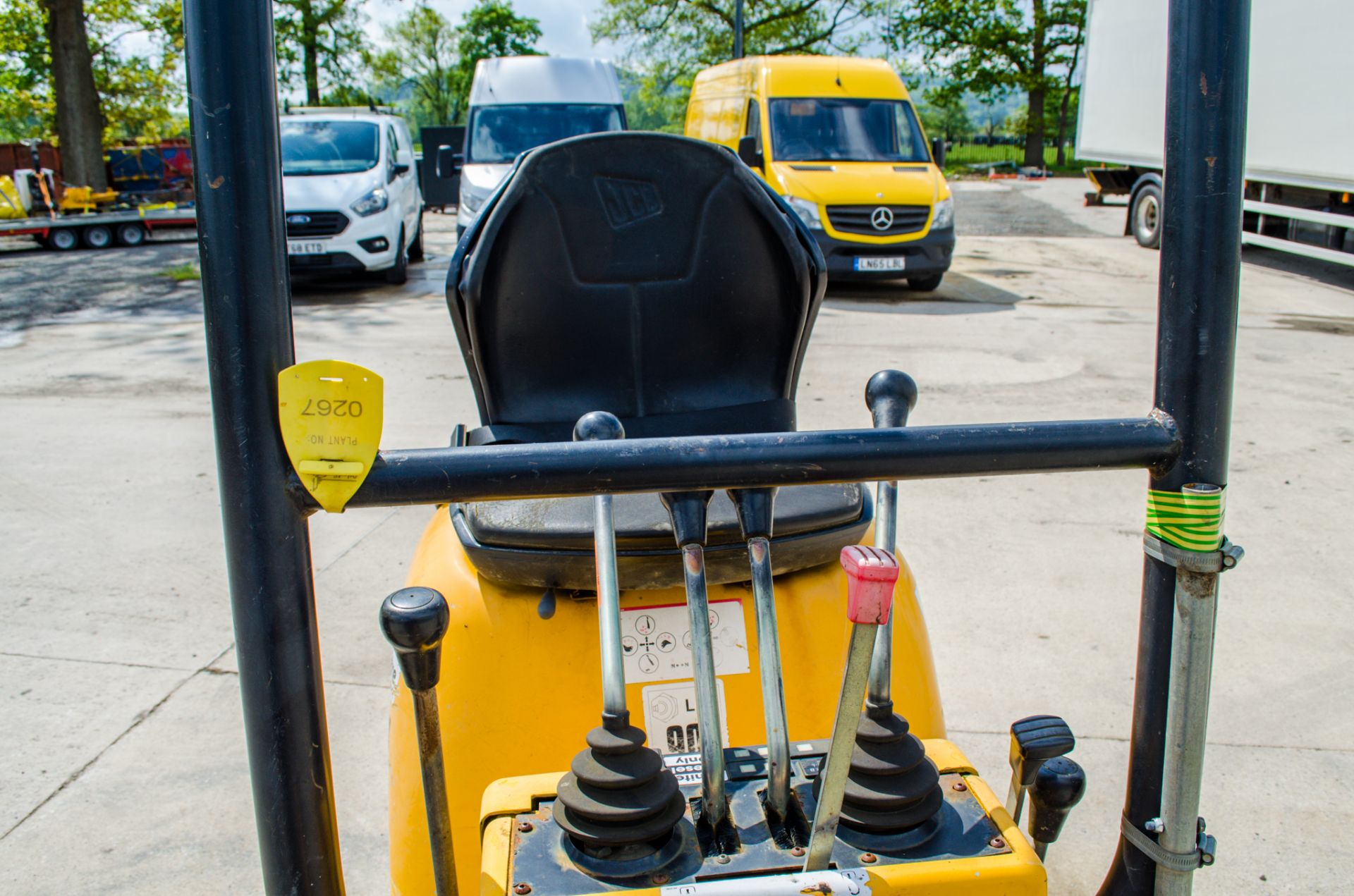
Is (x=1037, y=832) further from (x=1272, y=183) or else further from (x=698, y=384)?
(x=1272, y=183)

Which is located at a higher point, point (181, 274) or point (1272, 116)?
point (1272, 116)

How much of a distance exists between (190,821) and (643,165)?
5.63ft

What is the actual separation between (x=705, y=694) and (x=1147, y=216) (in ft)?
45.1

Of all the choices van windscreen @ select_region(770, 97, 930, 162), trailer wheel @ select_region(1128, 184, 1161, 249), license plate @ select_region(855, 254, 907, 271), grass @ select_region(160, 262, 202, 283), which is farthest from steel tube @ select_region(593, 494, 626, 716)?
trailer wheel @ select_region(1128, 184, 1161, 249)

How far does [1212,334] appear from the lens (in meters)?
0.93

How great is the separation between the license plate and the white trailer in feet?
7.85

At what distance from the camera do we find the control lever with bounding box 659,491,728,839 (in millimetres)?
1046

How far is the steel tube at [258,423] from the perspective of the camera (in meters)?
0.79

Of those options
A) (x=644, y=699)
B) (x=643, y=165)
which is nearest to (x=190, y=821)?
(x=644, y=699)

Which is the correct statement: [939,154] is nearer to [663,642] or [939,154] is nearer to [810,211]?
[810,211]

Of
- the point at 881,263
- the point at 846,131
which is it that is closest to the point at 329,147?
the point at 846,131

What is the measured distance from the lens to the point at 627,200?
2.11 metres

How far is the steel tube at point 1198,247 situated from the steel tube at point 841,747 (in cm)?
33

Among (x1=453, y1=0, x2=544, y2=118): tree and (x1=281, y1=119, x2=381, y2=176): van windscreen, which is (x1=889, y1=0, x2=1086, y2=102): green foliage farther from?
(x1=281, y1=119, x2=381, y2=176): van windscreen
